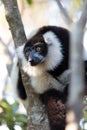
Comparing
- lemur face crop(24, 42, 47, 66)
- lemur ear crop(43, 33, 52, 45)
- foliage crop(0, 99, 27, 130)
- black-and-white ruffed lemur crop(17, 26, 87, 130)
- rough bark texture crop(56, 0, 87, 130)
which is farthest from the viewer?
lemur ear crop(43, 33, 52, 45)

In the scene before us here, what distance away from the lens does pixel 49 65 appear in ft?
10.2

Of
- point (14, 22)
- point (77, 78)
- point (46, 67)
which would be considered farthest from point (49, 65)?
point (77, 78)

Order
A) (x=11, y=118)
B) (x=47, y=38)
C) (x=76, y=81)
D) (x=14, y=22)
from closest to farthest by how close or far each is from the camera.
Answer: (x=76, y=81)
(x=14, y=22)
(x=11, y=118)
(x=47, y=38)

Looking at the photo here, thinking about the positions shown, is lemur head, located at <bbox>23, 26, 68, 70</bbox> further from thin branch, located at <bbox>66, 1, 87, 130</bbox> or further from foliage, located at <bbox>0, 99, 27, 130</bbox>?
thin branch, located at <bbox>66, 1, 87, 130</bbox>

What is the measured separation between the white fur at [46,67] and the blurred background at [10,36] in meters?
0.25

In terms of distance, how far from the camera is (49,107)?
2717mm

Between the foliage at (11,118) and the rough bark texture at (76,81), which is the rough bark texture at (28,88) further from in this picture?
the rough bark texture at (76,81)

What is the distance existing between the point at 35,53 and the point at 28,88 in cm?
56

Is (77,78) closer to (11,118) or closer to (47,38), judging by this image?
(11,118)

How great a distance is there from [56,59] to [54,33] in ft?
0.90

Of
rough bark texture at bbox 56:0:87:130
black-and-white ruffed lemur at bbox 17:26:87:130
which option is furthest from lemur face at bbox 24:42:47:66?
rough bark texture at bbox 56:0:87:130

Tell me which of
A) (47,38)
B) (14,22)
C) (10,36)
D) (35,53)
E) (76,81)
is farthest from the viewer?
(10,36)

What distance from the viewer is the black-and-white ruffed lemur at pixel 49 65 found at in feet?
9.16

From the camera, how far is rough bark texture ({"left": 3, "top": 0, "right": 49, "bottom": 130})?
8.16ft
